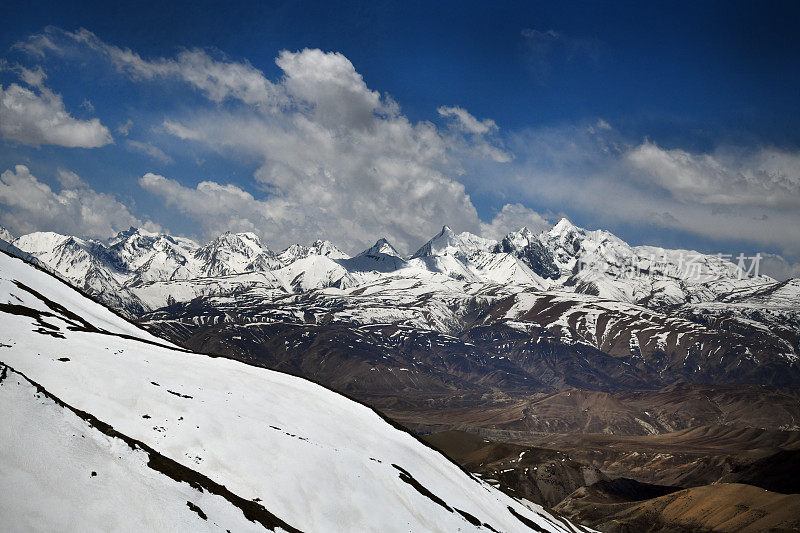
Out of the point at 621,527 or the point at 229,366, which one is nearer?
the point at 229,366

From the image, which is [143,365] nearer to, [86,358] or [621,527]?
[86,358]

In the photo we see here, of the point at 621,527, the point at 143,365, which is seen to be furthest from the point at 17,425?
the point at 621,527

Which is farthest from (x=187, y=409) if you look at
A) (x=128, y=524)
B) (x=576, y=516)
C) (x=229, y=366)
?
(x=576, y=516)

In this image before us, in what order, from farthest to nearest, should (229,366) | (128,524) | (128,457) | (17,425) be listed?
(229,366) < (128,457) < (17,425) < (128,524)

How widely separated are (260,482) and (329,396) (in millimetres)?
38630

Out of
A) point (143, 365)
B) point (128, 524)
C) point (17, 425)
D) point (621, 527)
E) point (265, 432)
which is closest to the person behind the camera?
point (128, 524)

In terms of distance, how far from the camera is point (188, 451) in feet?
134

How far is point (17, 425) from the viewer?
2889 centimetres

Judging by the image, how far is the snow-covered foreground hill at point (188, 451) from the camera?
89.2 ft

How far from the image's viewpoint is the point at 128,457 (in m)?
31.7

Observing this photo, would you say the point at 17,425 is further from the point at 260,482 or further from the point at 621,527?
the point at 621,527

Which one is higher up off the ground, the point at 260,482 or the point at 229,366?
the point at 229,366

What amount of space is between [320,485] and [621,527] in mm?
128427

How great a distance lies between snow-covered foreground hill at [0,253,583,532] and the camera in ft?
89.2
